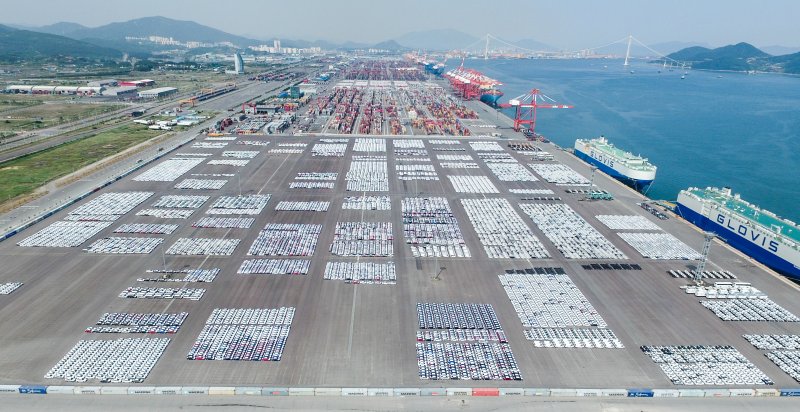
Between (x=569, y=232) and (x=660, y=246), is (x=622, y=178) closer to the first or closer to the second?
(x=660, y=246)

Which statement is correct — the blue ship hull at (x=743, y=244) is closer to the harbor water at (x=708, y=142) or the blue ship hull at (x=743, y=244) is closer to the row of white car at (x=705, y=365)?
the harbor water at (x=708, y=142)

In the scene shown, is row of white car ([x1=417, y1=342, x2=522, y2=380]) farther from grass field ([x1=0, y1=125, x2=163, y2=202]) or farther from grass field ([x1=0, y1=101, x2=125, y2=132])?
grass field ([x1=0, y1=101, x2=125, y2=132])

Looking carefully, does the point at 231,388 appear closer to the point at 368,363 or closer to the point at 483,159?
the point at 368,363

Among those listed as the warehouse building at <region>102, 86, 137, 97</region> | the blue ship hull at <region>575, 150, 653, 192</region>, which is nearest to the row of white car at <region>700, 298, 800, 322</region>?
the blue ship hull at <region>575, 150, 653, 192</region>

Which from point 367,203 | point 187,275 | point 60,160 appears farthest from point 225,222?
point 60,160

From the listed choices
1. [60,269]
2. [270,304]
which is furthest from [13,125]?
[270,304]

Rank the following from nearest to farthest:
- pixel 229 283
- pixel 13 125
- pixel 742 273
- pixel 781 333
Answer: pixel 781 333 < pixel 229 283 < pixel 742 273 < pixel 13 125

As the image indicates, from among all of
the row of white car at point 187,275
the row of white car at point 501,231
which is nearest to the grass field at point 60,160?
the row of white car at point 187,275

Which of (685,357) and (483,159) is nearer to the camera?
(685,357)
